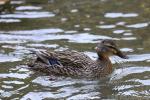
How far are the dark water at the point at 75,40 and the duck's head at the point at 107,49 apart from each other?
385 millimetres

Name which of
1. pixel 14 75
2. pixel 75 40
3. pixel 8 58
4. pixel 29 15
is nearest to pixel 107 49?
pixel 75 40

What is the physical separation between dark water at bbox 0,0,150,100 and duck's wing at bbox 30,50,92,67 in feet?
1.21

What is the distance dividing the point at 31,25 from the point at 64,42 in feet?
5.94

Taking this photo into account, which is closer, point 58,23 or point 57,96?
point 57,96

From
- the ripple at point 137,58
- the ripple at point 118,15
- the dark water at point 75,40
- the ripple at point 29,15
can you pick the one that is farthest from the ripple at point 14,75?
the ripple at point 118,15

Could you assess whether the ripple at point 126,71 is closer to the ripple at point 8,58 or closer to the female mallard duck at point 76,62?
the female mallard duck at point 76,62

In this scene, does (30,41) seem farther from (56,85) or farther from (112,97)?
(112,97)

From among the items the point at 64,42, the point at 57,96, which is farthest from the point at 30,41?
the point at 57,96

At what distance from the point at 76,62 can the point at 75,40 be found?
6.91 feet

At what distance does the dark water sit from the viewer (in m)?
12.8

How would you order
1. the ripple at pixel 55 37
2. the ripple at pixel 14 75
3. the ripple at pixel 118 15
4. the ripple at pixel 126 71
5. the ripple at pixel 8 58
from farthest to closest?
the ripple at pixel 118 15, the ripple at pixel 55 37, the ripple at pixel 8 58, the ripple at pixel 126 71, the ripple at pixel 14 75

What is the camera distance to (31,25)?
17297mm

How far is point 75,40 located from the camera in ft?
52.2

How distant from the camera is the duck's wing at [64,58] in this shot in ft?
45.5
